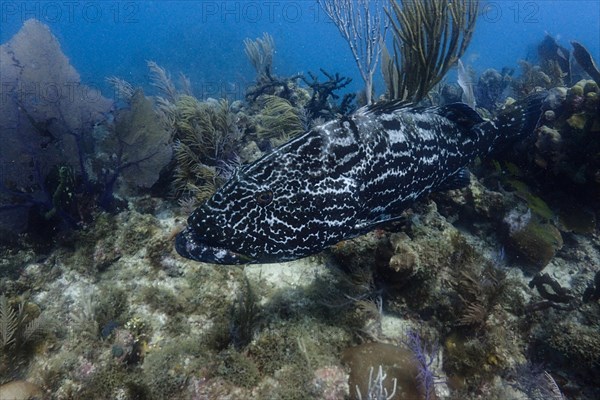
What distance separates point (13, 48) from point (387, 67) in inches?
314

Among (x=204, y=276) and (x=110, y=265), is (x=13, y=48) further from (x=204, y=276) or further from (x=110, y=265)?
(x=204, y=276)

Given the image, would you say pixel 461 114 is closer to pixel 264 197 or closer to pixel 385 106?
pixel 385 106

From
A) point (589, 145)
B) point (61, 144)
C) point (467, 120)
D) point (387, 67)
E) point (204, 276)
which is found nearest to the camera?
point (204, 276)

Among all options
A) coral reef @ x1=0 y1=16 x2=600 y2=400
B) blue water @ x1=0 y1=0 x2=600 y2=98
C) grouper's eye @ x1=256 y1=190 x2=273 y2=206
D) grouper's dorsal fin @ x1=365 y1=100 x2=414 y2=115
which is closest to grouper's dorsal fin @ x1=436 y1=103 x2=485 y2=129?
grouper's dorsal fin @ x1=365 y1=100 x2=414 y2=115

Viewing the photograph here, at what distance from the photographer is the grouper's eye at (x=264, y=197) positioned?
329 centimetres

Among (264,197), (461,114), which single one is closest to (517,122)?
(461,114)

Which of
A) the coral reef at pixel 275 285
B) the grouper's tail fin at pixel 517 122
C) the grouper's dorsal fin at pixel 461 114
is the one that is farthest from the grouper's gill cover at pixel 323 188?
the grouper's tail fin at pixel 517 122

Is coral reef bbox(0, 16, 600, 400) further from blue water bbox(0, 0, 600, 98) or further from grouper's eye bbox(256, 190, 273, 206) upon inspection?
blue water bbox(0, 0, 600, 98)

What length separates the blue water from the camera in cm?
6303

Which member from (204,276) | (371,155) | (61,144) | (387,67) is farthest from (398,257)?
(387,67)

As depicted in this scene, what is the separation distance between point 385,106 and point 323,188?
1.45 m

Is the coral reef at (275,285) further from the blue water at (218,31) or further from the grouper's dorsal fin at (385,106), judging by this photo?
the blue water at (218,31)

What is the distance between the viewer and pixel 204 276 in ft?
15.0

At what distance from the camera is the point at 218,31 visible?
76.2 meters
